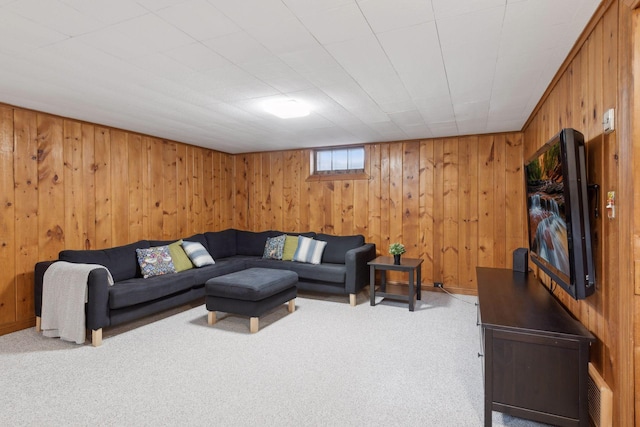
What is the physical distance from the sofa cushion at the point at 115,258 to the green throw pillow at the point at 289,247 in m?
1.95

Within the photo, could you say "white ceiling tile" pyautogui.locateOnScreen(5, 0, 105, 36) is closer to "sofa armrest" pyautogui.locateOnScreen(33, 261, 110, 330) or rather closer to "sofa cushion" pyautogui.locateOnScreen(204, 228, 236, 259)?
"sofa armrest" pyautogui.locateOnScreen(33, 261, 110, 330)

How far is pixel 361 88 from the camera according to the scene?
9.55 feet

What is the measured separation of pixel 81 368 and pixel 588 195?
3680 millimetres

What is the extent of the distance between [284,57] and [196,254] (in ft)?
10.5

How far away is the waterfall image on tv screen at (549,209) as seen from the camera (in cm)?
194

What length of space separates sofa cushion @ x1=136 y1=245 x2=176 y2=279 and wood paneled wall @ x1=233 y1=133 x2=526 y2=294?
225 centimetres

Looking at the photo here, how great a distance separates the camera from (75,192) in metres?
3.96

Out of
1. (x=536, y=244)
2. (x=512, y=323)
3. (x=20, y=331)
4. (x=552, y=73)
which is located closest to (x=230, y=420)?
(x=512, y=323)

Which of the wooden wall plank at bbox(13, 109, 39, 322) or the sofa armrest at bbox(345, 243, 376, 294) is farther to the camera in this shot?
the sofa armrest at bbox(345, 243, 376, 294)

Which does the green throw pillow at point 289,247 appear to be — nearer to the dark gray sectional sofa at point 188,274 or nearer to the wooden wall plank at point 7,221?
the dark gray sectional sofa at point 188,274

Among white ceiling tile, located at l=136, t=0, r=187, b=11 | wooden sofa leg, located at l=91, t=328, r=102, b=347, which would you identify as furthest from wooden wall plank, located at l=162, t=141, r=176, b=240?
white ceiling tile, located at l=136, t=0, r=187, b=11

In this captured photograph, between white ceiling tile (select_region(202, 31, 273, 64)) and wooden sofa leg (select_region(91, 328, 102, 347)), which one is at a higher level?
white ceiling tile (select_region(202, 31, 273, 64))

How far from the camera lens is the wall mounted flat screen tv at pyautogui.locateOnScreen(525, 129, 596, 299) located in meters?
1.73

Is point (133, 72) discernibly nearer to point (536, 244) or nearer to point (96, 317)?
point (96, 317)
